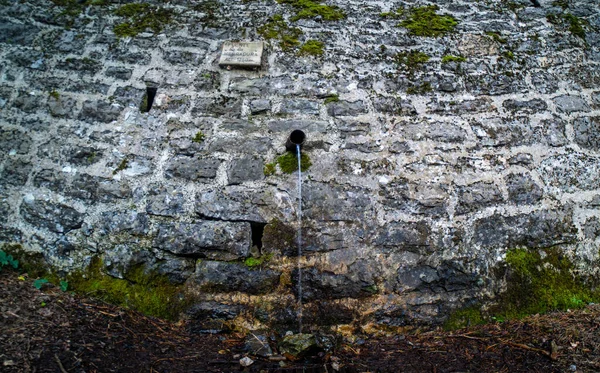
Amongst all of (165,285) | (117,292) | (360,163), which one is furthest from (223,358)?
(360,163)

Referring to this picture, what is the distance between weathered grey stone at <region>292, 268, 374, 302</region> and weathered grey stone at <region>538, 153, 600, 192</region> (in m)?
1.66

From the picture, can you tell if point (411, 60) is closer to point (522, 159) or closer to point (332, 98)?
point (332, 98)

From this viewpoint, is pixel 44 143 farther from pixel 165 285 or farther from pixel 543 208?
pixel 543 208

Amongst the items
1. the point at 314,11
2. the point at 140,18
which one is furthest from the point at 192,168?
the point at 314,11

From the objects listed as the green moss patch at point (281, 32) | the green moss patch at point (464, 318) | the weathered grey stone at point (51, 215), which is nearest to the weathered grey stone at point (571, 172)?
the green moss patch at point (464, 318)

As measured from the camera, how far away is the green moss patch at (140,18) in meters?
3.50

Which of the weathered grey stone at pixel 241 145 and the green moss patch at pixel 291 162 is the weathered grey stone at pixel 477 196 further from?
the weathered grey stone at pixel 241 145

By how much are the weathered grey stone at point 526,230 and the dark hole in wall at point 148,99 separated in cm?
265

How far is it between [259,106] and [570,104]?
2.57 m

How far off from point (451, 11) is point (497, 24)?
427 millimetres

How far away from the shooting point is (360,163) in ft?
10.0

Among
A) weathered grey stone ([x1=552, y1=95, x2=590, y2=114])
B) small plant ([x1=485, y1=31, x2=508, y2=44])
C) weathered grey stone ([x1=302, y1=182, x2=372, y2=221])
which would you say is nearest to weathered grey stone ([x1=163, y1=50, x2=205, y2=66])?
weathered grey stone ([x1=302, y1=182, x2=372, y2=221])

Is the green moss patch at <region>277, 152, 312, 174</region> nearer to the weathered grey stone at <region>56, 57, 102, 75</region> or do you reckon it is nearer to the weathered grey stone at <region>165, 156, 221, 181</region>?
the weathered grey stone at <region>165, 156, 221, 181</region>

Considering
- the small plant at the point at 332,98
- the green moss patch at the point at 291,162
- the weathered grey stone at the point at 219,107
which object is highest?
the small plant at the point at 332,98
